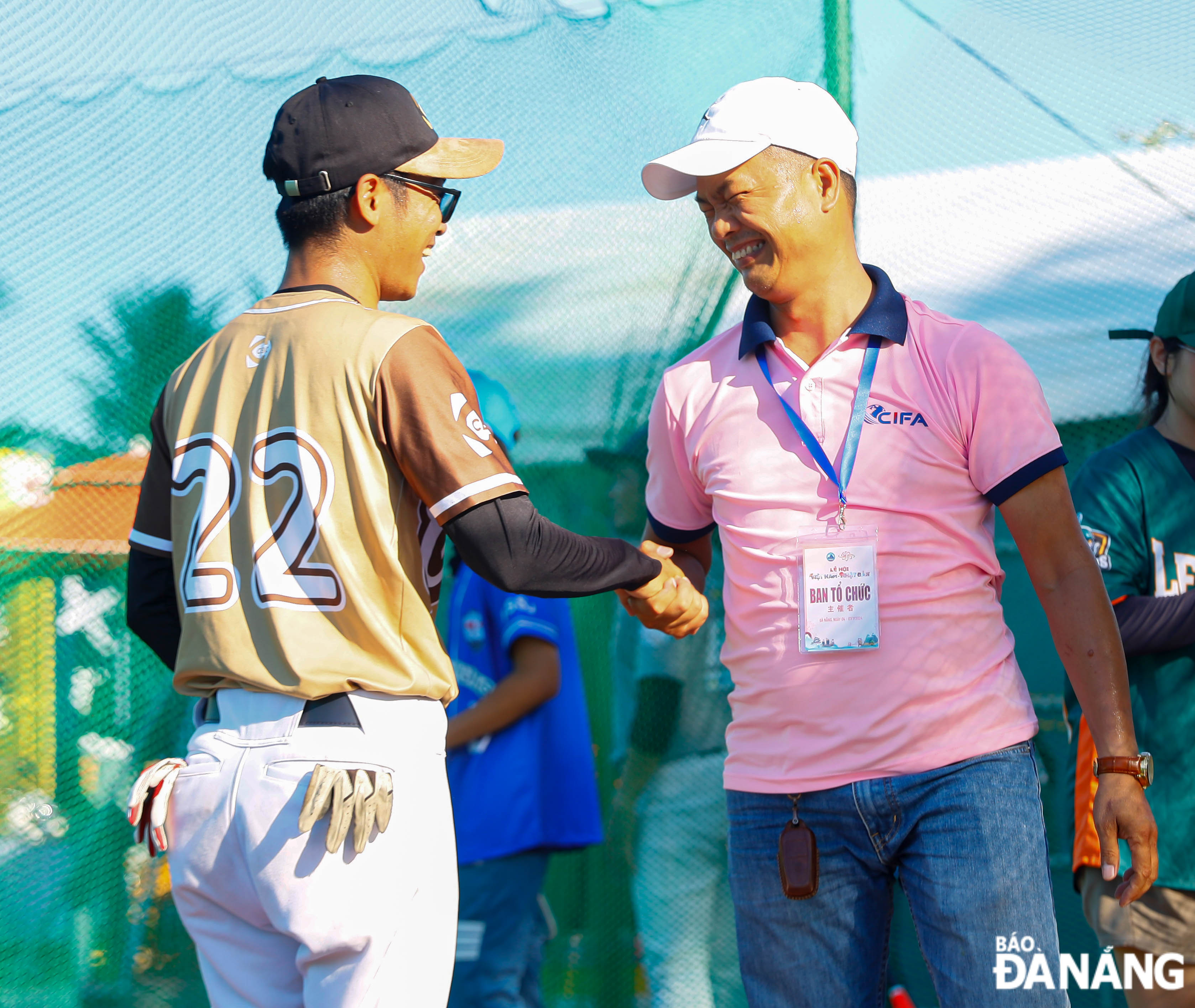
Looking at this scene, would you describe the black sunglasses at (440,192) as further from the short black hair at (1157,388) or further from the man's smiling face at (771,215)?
the short black hair at (1157,388)

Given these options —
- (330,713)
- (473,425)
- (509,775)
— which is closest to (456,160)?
(473,425)

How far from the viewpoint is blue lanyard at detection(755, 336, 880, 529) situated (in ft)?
6.77

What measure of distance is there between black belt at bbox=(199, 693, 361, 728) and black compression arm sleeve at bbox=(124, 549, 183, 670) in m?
0.44

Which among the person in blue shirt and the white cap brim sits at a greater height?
the white cap brim

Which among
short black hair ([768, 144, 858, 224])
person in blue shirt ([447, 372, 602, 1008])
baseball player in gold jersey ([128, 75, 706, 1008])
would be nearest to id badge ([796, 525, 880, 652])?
baseball player in gold jersey ([128, 75, 706, 1008])

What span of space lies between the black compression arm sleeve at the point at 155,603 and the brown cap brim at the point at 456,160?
84 centimetres

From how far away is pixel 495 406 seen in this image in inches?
110

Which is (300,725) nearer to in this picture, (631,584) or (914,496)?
(631,584)

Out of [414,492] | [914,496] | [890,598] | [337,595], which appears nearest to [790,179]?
[914,496]

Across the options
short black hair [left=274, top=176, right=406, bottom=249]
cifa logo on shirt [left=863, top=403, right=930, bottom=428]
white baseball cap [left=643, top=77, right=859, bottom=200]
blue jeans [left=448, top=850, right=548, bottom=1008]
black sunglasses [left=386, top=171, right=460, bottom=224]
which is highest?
white baseball cap [left=643, top=77, right=859, bottom=200]

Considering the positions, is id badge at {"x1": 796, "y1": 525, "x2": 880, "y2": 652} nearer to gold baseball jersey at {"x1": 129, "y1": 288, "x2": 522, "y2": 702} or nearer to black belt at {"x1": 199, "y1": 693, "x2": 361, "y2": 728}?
gold baseball jersey at {"x1": 129, "y1": 288, "x2": 522, "y2": 702}

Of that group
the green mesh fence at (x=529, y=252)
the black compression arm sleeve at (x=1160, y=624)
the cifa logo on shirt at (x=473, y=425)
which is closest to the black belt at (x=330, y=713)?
the cifa logo on shirt at (x=473, y=425)

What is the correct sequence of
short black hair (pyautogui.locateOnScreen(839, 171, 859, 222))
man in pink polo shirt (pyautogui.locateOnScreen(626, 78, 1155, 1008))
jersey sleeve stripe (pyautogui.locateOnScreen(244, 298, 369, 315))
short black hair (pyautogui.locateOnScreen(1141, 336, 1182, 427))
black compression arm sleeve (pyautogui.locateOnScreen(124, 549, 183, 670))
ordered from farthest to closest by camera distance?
short black hair (pyautogui.locateOnScreen(1141, 336, 1182, 427)) → short black hair (pyautogui.locateOnScreen(839, 171, 859, 222)) → black compression arm sleeve (pyautogui.locateOnScreen(124, 549, 183, 670)) → man in pink polo shirt (pyautogui.locateOnScreen(626, 78, 1155, 1008)) → jersey sleeve stripe (pyautogui.locateOnScreen(244, 298, 369, 315))

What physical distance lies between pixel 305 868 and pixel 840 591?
3.36 feet
